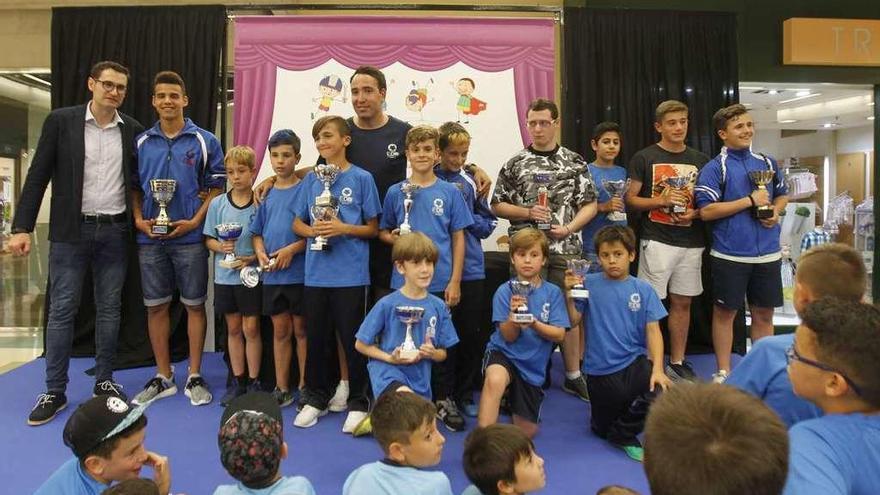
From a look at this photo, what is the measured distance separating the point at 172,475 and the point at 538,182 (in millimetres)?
2675

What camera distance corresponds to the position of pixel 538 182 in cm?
393

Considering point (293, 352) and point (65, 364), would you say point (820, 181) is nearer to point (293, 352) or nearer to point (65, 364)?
point (293, 352)

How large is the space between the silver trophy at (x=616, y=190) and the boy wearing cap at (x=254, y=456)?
3144 mm

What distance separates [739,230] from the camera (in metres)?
4.09

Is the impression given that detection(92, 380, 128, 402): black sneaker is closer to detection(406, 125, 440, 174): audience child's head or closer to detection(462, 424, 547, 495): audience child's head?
detection(406, 125, 440, 174): audience child's head

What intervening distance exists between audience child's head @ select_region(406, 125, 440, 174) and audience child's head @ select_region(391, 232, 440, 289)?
0.52m

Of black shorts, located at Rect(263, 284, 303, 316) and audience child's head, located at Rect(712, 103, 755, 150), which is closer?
black shorts, located at Rect(263, 284, 303, 316)

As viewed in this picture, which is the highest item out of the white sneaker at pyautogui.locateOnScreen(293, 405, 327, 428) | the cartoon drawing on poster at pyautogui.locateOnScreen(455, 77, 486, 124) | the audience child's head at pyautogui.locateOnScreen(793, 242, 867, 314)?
the cartoon drawing on poster at pyautogui.locateOnScreen(455, 77, 486, 124)

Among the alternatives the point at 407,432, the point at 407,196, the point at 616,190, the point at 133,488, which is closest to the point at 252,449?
the point at 133,488

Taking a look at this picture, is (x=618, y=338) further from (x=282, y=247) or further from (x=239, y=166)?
(x=239, y=166)

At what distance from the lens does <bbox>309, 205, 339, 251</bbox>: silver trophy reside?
346 cm

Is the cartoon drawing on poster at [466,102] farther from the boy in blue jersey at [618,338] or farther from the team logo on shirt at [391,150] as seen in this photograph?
the boy in blue jersey at [618,338]

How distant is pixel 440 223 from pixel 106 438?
2.12 meters

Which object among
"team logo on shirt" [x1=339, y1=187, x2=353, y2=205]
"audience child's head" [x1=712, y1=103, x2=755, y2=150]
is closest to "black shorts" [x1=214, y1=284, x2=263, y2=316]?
"team logo on shirt" [x1=339, y1=187, x2=353, y2=205]
